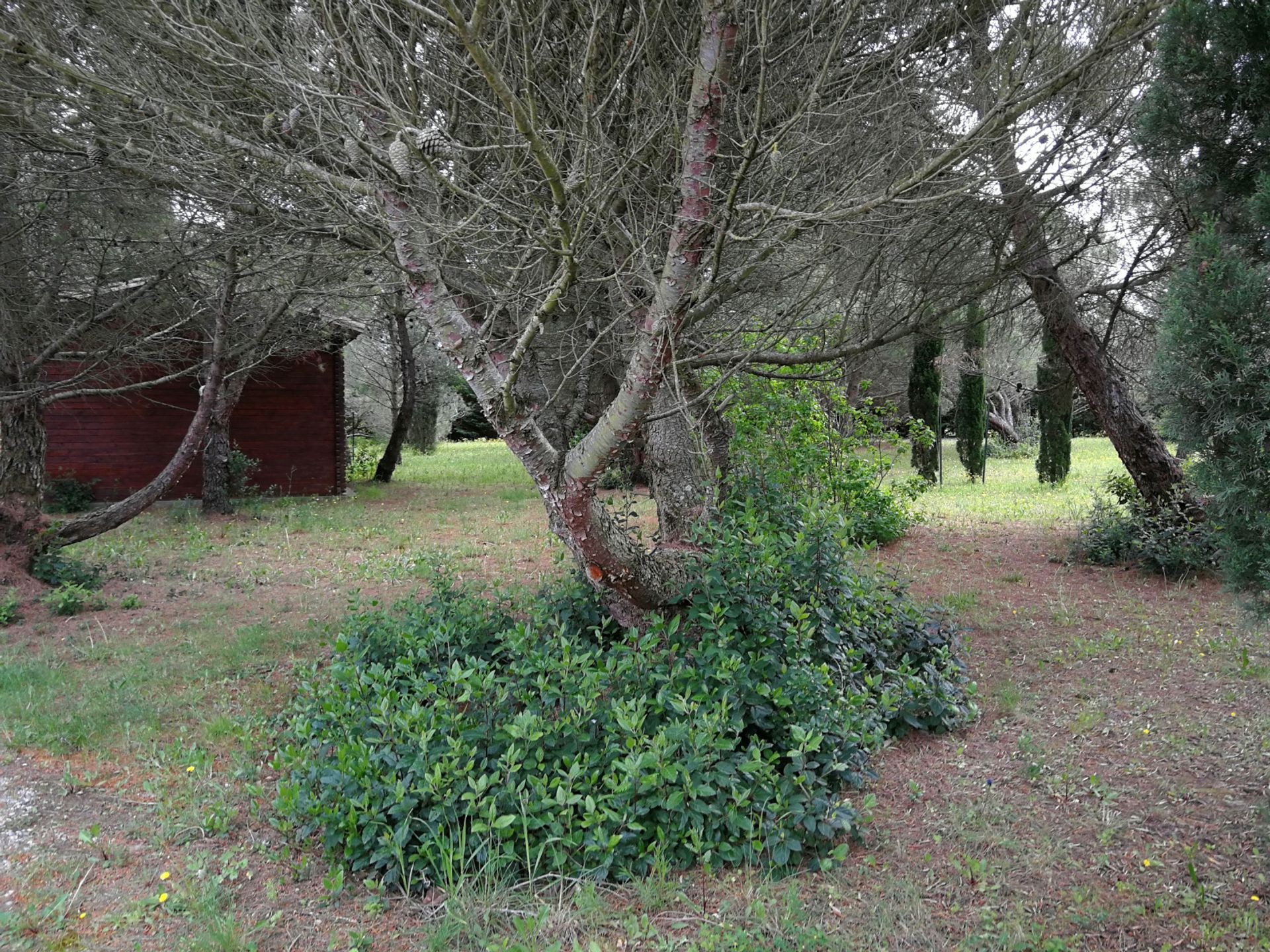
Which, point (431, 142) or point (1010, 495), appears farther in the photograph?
point (1010, 495)

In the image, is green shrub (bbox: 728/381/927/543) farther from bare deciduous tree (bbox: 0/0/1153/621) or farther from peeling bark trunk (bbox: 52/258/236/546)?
peeling bark trunk (bbox: 52/258/236/546)

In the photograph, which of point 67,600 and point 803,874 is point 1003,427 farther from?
point 803,874

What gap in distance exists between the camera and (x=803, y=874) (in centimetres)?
310

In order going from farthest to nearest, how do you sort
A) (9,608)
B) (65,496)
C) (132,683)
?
(65,496)
(9,608)
(132,683)

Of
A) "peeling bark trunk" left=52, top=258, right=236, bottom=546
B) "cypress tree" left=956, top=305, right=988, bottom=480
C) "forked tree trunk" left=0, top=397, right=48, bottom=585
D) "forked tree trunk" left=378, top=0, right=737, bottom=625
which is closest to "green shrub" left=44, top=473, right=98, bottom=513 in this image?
"forked tree trunk" left=0, top=397, right=48, bottom=585

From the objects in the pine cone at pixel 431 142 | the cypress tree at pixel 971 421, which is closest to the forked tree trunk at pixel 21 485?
the pine cone at pixel 431 142

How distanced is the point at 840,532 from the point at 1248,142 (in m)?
2.49

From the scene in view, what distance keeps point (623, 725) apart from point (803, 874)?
0.81 meters

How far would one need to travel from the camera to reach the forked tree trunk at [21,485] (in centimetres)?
719

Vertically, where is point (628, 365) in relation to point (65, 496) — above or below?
above

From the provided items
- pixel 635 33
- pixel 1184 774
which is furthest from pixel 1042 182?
pixel 1184 774

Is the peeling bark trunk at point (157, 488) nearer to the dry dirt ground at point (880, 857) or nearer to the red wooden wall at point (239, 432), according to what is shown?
the dry dirt ground at point (880, 857)

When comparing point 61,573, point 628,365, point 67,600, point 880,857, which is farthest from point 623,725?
point 61,573

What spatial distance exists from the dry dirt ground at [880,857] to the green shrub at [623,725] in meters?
0.14
